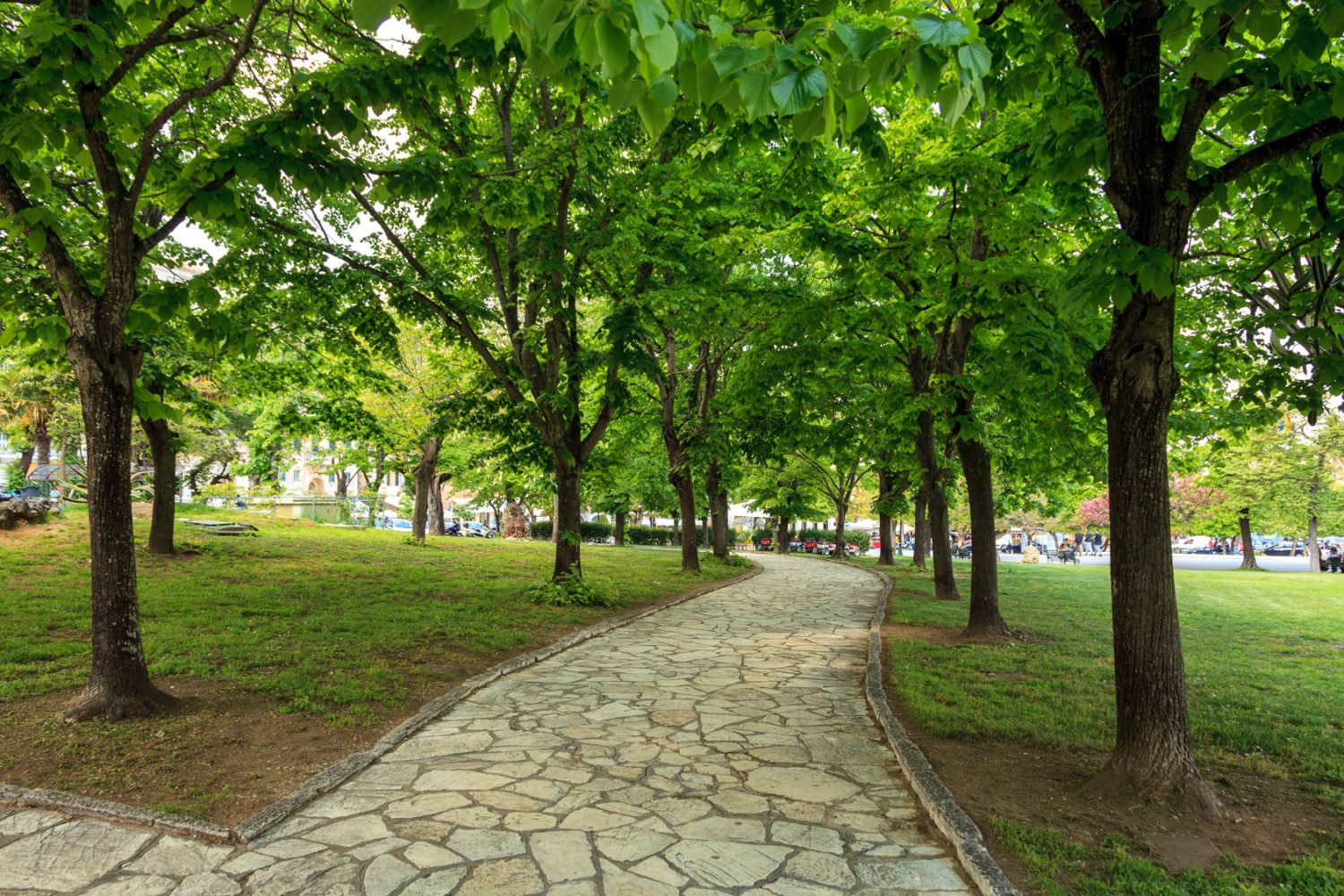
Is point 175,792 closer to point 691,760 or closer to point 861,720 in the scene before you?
point 691,760

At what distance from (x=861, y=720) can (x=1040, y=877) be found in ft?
9.61

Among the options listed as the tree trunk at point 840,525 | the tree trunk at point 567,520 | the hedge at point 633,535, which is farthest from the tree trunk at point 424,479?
the hedge at point 633,535

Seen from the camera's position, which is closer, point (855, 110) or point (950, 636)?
point (855, 110)

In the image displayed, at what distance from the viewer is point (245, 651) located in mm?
7516

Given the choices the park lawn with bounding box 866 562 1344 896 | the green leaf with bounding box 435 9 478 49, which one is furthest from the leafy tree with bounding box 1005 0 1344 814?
the green leaf with bounding box 435 9 478 49

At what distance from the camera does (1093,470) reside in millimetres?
11258

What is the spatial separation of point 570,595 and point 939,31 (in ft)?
36.6

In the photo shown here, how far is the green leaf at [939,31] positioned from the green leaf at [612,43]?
0.91 meters

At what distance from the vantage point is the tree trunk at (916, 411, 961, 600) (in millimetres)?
13500

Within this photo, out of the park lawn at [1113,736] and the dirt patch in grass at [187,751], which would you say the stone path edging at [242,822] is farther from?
the park lawn at [1113,736]

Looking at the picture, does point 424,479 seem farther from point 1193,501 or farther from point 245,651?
point 1193,501

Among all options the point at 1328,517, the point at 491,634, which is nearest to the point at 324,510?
the point at 491,634

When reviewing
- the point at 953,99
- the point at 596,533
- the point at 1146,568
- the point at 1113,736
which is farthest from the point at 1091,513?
the point at 953,99

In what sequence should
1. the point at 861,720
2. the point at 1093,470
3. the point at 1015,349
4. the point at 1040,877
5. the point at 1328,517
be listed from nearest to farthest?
the point at 1040,877 → the point at 861,720 → the point at 1015,349 → the point at 1093,470 → the point at 1328,517
